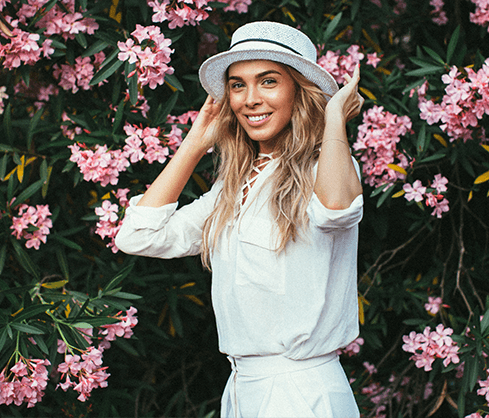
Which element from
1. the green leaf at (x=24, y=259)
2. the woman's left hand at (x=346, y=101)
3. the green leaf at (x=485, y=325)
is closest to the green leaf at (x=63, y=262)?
the green leaf at (x=24, y=259)

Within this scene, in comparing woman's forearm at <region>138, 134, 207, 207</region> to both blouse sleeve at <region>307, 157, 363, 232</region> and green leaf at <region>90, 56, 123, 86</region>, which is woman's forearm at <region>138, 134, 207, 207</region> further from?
green leaf at <region>90, 56, 123, 86</region>

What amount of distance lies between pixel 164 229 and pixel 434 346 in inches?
48.4

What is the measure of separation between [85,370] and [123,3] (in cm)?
155

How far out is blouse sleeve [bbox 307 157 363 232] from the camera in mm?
1277

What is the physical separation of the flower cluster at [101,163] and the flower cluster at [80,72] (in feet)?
1.17

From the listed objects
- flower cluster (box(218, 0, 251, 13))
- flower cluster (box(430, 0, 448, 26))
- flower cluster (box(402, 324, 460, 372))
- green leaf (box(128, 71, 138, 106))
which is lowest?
flower cluster (box(402, 324, 460, 372))

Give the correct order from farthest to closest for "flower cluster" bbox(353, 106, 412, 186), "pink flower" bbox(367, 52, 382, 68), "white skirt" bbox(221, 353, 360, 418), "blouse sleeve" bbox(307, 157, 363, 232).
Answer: "pink flower" bbox(367, 52, 382, 68)
"flower cluster" bbox(353, 106, 412, 186)
"white skirt" bbox(221, 353, 360, 418)
"blouse sleeve" bbox(307, 157, 363, 232)

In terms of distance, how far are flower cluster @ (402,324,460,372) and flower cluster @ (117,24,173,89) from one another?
145 cm

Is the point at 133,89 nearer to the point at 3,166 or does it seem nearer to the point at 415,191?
the point at 3,166

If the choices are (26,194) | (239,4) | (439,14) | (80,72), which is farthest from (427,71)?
(26,194)

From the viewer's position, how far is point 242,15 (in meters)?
2.74

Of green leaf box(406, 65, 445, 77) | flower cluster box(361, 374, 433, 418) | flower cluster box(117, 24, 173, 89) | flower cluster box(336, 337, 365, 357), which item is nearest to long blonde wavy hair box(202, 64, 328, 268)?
flower cluster box(117, 24, 173, 89)

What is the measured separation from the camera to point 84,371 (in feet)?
6.37

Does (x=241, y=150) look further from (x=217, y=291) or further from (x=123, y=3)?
(x=123, y=3)
